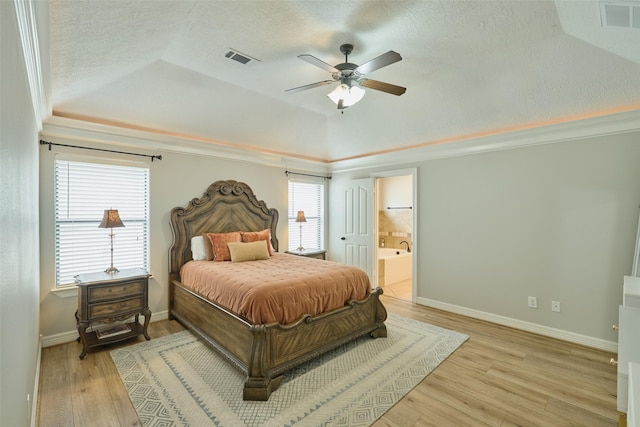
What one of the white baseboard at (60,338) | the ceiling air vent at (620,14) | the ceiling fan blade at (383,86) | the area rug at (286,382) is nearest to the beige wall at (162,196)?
the white baseboard at (60,338)

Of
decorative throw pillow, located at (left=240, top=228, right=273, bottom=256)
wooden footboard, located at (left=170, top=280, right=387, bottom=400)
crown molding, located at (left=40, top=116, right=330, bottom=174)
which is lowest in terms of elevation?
wooden footboard, located at (left=170, top=280, right=387, bottom=400)

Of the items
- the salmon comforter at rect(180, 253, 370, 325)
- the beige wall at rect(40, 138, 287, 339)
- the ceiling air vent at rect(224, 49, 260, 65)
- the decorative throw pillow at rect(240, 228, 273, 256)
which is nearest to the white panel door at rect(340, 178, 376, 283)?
the beige wall at rect(40, 138, 287, 339)

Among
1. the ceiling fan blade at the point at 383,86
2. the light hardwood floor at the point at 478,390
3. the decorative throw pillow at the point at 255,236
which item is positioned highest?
the ceiling fan blade at the point at 383,86

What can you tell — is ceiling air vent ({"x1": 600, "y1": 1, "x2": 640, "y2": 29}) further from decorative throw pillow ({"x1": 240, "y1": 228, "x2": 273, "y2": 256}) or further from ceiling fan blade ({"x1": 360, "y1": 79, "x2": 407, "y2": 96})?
decorative throw pillow ({"x1": 240, "y1": 228, "x2": 273, "y2": 256})

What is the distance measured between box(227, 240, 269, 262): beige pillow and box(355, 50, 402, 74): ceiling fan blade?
267 centimetres

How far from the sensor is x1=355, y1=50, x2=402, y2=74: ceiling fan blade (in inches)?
83.3

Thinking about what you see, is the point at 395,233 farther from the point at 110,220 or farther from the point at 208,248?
the point at 110,220

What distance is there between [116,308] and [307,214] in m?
3.53

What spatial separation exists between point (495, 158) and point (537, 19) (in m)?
1.89

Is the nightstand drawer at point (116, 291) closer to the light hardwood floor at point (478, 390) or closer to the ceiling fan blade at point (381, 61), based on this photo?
the light hardwood floor at point (478, 390)

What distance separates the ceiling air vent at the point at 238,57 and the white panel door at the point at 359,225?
3003 mm

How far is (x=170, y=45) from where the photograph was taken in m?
2.79

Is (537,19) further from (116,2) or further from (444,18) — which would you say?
(116,2)

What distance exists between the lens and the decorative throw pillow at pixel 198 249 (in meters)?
4.09
